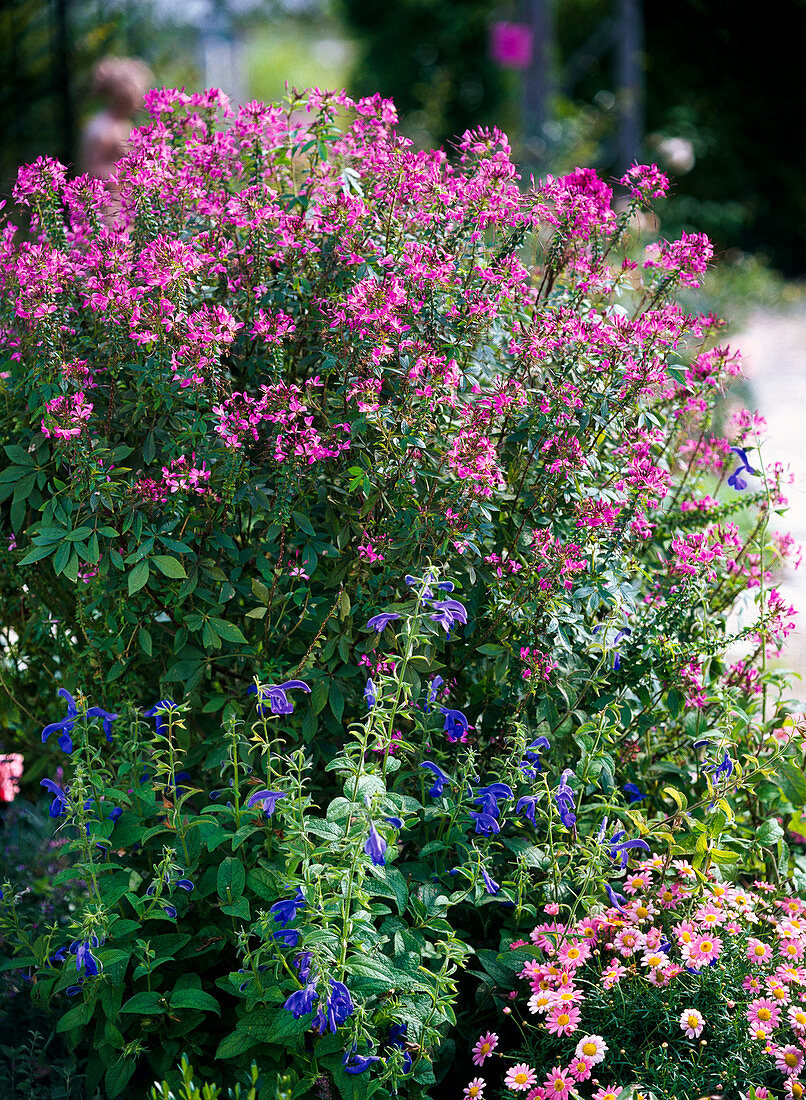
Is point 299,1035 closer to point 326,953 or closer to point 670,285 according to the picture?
point 326,953

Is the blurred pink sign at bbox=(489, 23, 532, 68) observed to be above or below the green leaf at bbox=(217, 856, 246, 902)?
above

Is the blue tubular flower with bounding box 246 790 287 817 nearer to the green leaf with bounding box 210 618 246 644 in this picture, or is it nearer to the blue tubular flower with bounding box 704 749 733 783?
the green leaf with bounding box 210 618 246 644

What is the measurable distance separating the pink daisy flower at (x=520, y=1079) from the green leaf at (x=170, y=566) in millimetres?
1010

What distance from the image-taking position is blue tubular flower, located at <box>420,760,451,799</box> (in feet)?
6.00

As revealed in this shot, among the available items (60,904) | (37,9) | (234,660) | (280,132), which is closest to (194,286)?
(280,132)

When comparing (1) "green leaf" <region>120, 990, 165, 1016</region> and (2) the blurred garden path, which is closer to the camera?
(1) "green leaf" <region>120, 990, 165, 1016</region>

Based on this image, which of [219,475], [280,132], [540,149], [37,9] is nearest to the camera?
[219,475]

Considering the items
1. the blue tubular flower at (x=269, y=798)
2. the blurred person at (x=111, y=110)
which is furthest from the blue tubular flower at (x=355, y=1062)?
the blurred person at (x=111, y=110)

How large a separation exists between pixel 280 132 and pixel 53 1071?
1973mm

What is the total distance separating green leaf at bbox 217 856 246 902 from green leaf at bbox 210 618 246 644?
0.39 m

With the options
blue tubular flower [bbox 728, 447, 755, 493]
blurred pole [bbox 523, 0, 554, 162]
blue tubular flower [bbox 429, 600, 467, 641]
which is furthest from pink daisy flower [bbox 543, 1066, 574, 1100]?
blurred pole [bbox 523, 0, 554, 162]

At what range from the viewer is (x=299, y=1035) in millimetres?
1604

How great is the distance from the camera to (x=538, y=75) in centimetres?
977

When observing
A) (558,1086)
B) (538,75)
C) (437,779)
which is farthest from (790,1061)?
(538,75)
